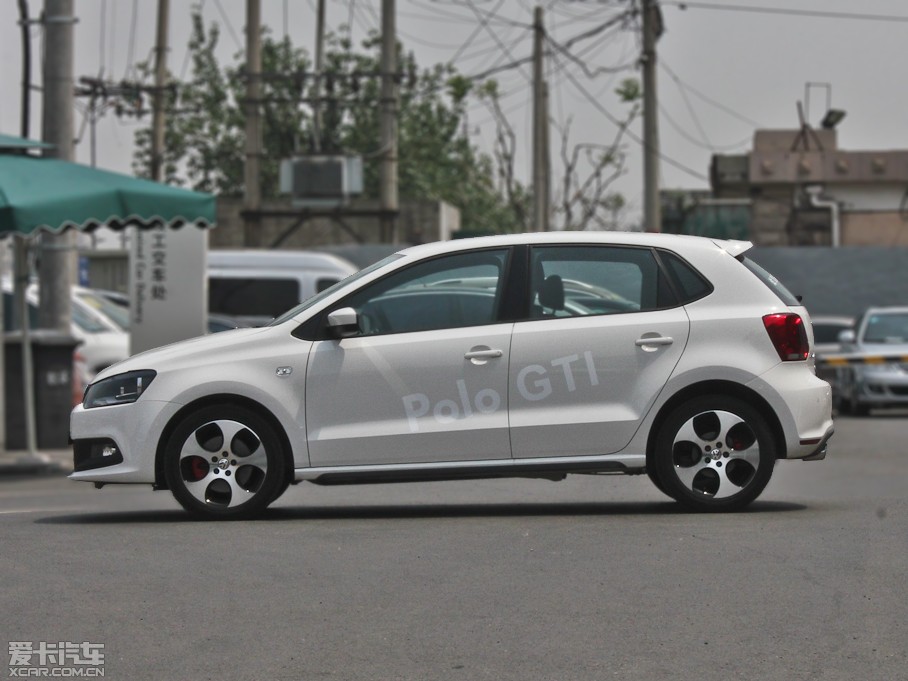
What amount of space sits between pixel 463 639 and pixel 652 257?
380 centimetres

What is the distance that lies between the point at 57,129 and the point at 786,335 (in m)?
10.0

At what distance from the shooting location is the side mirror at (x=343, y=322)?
29.2ft

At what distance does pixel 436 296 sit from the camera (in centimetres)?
905

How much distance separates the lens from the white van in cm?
2670

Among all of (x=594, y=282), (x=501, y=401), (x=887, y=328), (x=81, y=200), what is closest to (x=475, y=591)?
(x=501, y=401)

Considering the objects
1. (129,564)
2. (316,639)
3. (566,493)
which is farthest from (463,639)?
(566,493)

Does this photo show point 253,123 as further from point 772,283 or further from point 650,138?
point 772,283

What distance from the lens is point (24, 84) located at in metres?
31.2

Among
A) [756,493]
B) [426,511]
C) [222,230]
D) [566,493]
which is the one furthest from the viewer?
[222,230]

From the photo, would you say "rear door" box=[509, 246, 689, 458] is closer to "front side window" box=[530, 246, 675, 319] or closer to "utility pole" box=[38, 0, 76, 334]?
"front side window" box=[530, 246, 675, 319]

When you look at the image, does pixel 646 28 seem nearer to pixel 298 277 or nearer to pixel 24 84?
pixel 298 277

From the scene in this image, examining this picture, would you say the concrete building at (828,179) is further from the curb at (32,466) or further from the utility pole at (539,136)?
the curb at (32,466)
